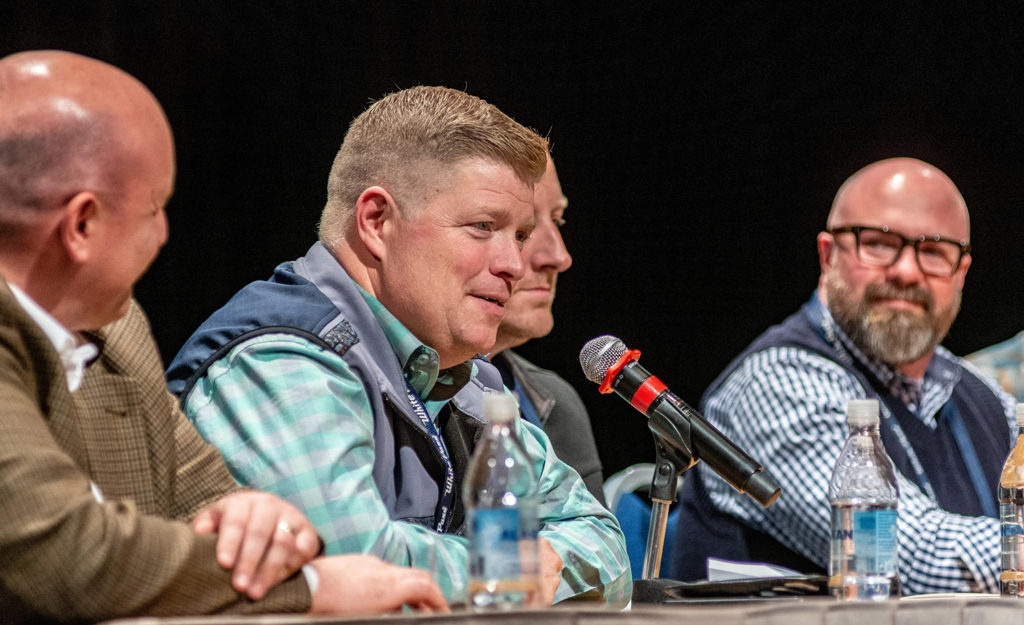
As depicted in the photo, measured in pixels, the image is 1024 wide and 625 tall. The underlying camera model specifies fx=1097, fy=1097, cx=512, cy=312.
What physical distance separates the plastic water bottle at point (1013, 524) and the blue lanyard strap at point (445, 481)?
1.03 metres

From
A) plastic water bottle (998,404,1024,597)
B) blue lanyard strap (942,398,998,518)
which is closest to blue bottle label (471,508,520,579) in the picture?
plastic water bottle (998,404,1024,597)

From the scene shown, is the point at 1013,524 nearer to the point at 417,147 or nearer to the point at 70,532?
the point at 417,147

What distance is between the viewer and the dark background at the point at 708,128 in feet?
11.3

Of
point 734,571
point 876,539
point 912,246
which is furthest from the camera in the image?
point 912,246

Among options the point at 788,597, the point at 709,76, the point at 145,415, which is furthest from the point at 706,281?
the point at 145,415

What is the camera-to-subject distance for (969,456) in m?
3.05

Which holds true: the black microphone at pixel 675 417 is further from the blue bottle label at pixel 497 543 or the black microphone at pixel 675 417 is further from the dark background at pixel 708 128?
the dark background at pixel 708 128

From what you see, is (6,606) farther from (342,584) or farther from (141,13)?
(141,13)

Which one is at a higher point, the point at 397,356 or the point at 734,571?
the point at 397,356

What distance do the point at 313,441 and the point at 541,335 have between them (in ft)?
4.90

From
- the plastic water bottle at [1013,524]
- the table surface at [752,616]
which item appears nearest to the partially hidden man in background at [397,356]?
the table surface at [752,616]

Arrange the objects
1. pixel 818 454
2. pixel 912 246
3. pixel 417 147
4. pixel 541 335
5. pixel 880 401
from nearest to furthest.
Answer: pixel 417 147 → pixel 818 454 → pixel 541 335 → pixel 880 401 → pixel 912 246

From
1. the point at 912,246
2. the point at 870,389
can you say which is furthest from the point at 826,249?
the point at 870,389

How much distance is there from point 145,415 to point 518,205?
0.79m
